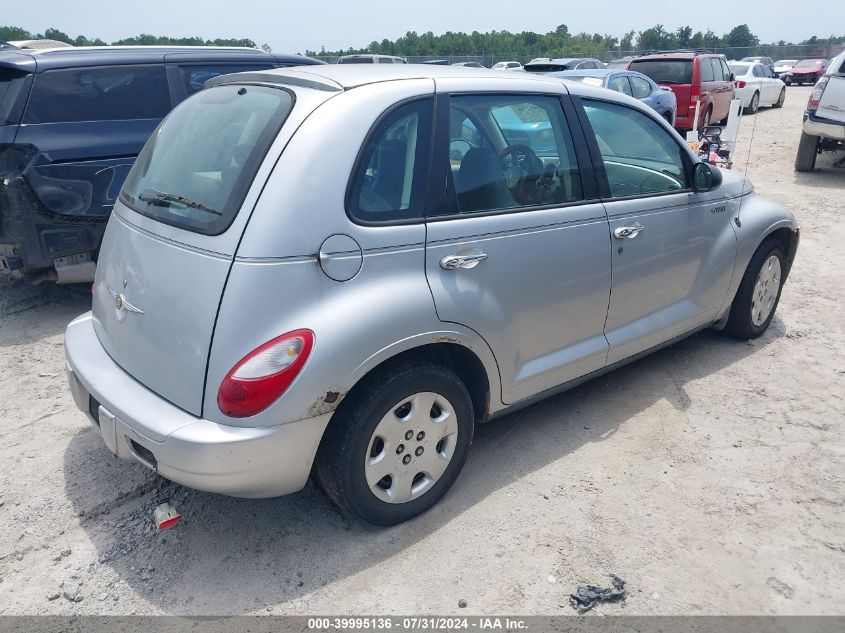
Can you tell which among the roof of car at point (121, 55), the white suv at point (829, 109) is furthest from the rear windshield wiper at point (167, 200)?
the white suv at point (829, 109)

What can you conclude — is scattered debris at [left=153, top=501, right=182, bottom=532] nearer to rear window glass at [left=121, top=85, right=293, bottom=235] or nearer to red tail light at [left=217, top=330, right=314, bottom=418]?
red tail light at [left=217, top=330, right=314, bottom=418]

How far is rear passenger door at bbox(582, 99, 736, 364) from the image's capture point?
11.9 feet

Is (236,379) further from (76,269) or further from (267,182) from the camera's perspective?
(76,269)

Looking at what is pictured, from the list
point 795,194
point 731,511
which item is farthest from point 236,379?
point 795,194

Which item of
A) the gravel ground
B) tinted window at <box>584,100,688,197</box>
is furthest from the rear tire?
tinted window at <box>584,100,688,197</box>

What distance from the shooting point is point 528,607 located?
102 inches

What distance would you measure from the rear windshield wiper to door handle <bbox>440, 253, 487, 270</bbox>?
3.01 feet

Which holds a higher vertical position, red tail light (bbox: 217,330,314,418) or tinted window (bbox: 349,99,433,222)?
tinted window (bbox: 349,99,433,222)

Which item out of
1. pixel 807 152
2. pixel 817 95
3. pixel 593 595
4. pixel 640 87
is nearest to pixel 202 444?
pixel 593 595

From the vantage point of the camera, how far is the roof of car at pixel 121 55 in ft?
17.1

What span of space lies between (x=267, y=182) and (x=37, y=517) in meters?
1.88

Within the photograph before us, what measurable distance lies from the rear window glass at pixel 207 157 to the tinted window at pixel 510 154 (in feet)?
2.60

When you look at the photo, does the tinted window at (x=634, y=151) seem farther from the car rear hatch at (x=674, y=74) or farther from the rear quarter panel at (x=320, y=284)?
the car rear hatch at (x=674, y=74)

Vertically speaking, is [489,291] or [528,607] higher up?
[489,291]
